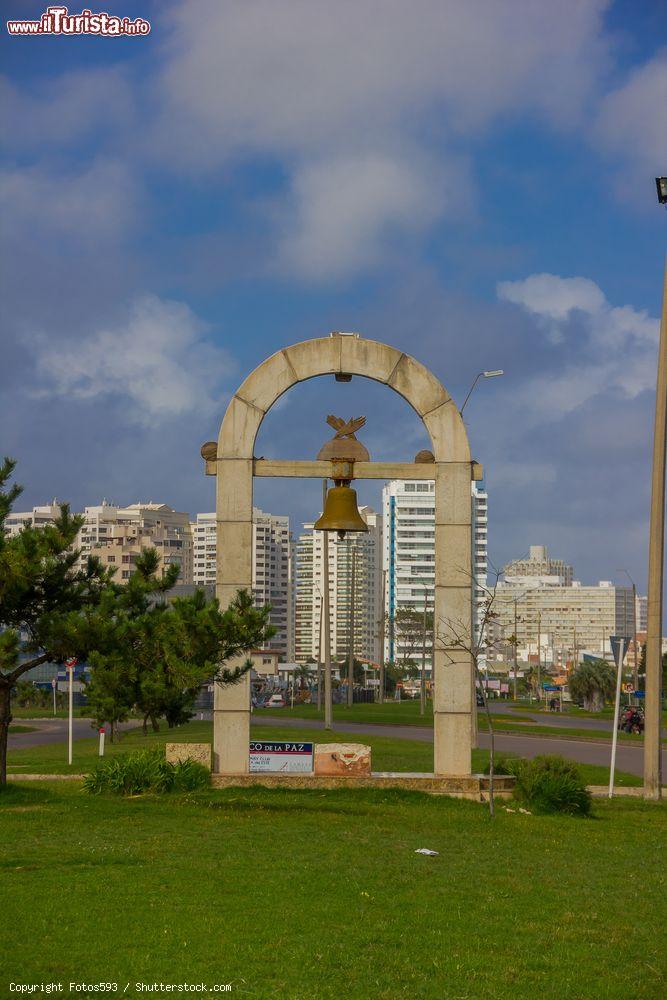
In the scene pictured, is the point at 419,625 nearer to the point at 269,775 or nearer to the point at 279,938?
the point at 269,775

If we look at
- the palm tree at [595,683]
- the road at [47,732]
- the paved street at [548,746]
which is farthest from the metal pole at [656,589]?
the palm tree at [595,683]

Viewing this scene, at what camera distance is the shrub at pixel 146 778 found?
66.1 feet

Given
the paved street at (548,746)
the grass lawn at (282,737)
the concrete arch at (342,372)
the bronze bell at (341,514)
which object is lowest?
the paved street at (548,746)

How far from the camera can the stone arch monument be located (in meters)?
20.8

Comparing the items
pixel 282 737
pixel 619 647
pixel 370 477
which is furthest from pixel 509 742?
pixel 370 477

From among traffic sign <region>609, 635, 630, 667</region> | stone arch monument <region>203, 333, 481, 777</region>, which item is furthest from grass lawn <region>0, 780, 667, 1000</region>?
traffic sign <region>609, 635, 630, 667</region>

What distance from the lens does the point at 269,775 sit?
68.9ft

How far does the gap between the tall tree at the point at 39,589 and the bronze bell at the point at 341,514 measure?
3.59 meters

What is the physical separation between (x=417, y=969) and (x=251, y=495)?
1302cm

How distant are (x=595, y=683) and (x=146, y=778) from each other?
77873mm

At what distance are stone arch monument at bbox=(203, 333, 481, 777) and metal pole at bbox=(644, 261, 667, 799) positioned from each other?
403 cm

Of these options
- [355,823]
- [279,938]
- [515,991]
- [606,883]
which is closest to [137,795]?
[355,823]

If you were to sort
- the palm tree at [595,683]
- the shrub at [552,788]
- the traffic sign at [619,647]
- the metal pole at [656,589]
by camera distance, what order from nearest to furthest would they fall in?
the shrub at [552,788] → the metal pole at [656,589] → the traffic sign at [619,647] → the palm tree at [595,683]

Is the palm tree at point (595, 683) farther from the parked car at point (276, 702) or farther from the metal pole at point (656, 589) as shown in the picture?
the metal pole at point (656, 589)
